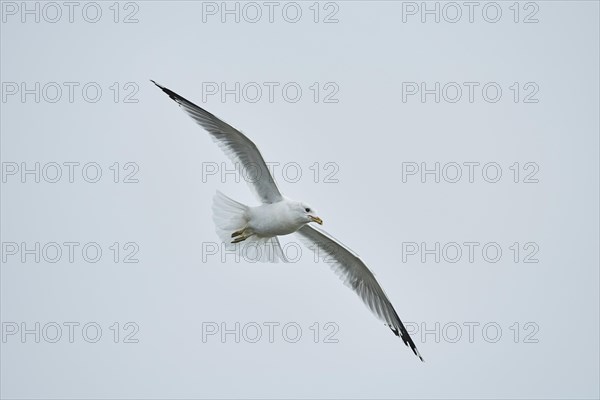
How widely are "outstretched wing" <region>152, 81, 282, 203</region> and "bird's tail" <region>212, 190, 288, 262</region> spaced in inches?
10.6

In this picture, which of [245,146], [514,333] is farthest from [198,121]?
[514,333]

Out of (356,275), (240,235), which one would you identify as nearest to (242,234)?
(240,235)

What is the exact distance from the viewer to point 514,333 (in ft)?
35.9

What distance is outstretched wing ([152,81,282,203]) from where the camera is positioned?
26.9ft

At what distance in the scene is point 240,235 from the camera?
342 inches

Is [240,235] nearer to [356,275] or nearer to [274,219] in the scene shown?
[274,219]

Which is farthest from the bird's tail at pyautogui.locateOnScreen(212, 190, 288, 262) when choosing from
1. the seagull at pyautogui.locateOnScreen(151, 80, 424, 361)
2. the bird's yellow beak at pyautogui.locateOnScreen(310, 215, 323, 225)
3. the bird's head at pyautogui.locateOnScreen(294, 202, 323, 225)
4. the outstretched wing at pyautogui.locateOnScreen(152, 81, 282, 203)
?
the bird's yellow beak at pyautogui.locateOnScreen(310, 215, 323, 225)

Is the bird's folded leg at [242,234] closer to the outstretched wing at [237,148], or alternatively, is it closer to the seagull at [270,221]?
the seagull at [270,221]

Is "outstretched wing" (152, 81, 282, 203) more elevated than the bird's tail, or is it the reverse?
"outstretched wing" (152, 81, 282, 203)

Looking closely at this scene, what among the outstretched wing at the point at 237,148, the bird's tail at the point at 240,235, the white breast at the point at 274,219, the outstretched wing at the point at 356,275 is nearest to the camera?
the outstretched wing at the point at 237,148

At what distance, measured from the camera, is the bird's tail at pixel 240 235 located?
28.3 feet

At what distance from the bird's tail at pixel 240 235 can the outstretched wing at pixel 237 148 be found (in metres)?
0.27

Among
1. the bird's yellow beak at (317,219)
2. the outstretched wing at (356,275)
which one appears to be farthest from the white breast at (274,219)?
the outstretched wing at (356,275)

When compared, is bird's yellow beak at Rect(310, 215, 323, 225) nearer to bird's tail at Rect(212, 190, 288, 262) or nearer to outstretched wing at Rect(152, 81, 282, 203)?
outstretched wing at Rect(152, 81, 282, 203)
